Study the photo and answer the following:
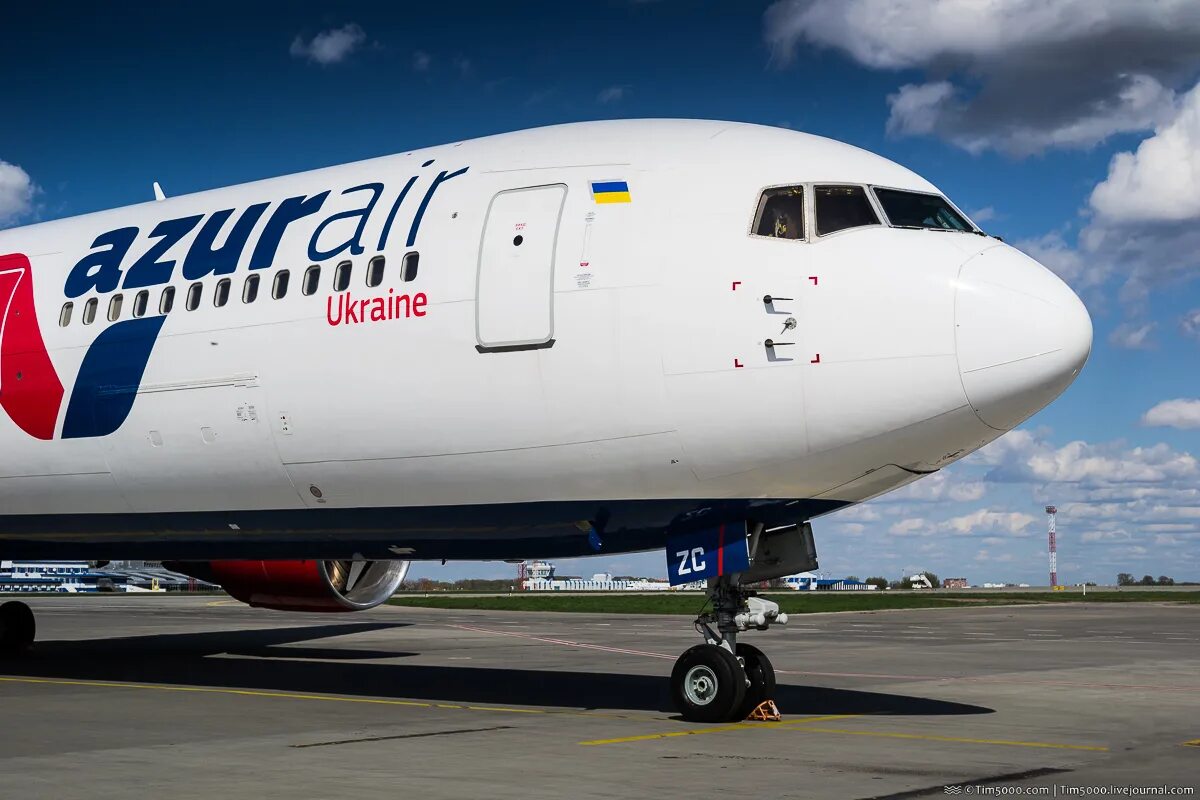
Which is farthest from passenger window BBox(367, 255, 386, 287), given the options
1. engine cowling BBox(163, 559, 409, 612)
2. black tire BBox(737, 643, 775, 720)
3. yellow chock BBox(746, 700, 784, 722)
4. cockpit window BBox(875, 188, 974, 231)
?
engine cowling BBox(163, 559, 409, 612)

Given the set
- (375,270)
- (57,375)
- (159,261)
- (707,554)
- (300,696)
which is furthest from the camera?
(57,375)

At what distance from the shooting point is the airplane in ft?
35.4

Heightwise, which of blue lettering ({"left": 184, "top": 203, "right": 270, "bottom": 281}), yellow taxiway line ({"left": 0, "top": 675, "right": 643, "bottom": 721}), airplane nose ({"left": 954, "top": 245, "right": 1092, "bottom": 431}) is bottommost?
yellow taxiway line ({"left": 0, "top": 675, "right": 643, "bottom": 721})

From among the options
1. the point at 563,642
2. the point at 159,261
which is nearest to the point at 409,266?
the point at 159,261

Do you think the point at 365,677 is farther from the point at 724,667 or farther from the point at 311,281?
the point at 724,667

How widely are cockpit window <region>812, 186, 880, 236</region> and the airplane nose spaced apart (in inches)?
39.9

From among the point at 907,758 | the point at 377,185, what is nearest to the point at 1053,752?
the point at 907,758

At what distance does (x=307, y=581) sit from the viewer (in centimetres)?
1856

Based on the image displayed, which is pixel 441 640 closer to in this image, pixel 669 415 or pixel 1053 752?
pixel 669 415

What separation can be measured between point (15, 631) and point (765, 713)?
13.6 m

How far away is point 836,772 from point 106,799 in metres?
4.62

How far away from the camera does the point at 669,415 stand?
441 inches

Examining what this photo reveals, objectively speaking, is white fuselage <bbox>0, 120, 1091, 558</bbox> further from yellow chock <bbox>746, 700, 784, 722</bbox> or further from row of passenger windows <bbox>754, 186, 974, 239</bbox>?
yellow chock <bbox>746, 700, 784, 722</bbox>

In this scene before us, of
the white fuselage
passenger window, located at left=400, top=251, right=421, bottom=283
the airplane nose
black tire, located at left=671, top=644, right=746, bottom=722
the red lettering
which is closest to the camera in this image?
the airplane nose
